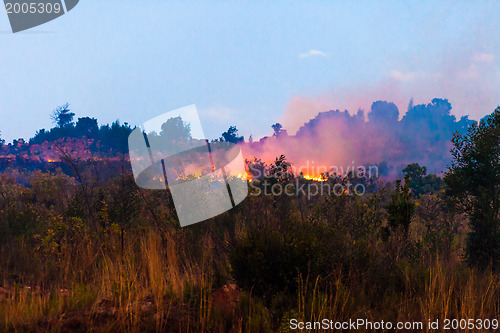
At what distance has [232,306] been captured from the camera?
4.37 meters

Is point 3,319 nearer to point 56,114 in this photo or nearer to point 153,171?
point 153,171

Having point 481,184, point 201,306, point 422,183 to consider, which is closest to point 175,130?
point 422,183

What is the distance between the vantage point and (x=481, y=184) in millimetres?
8227

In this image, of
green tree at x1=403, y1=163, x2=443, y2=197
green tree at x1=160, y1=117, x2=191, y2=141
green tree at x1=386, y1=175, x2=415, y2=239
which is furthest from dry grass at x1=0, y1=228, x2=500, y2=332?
green tree at x1=160, y1=117, x2=191, y2=141

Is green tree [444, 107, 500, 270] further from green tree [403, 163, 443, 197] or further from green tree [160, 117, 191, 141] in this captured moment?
green tree [160, 117, 191, 141]

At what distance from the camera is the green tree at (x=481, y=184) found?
7.74 meters

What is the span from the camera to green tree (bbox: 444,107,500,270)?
25.4ft

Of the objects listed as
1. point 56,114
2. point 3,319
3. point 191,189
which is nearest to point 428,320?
point 3,319

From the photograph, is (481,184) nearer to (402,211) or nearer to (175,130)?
(402,211)

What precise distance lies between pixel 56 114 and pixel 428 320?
86.5 metres

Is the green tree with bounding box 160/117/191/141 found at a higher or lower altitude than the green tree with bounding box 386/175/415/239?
higher

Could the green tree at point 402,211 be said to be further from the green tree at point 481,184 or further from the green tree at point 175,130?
the green tree at point 175,130

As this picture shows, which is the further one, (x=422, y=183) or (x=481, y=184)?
(x=422, y=183)

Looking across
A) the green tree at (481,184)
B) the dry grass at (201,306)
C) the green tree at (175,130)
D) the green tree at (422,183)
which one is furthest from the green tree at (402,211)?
the green tree at (175,130)
